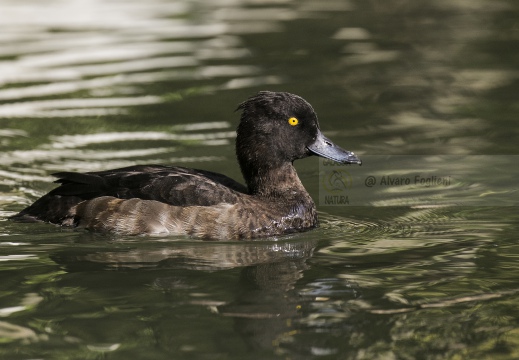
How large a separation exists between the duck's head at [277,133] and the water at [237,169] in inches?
28.9

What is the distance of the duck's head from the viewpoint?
30.6 ft

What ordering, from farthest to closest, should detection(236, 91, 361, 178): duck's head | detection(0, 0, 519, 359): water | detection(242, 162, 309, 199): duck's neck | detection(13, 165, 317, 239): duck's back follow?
1. detection(242, 162, 309, 199): duck's neck
2. detection(236, 91, 361, 178): duck's head
3. detection(13, 165, 317, 239): duck's back
4. detection(0, 0, 519, 359): water

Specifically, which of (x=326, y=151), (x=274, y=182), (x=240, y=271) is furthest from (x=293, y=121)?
(x=240, y=271)

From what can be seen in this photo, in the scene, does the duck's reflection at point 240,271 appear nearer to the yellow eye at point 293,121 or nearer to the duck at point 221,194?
the duck at point 221,194

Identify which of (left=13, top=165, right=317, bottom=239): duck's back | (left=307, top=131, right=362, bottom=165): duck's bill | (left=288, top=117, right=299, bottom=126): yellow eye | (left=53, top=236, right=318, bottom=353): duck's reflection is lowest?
(left=53, top=236, right=318, bottom=353): duck's reflection

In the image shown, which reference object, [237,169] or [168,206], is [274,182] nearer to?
[168,206]

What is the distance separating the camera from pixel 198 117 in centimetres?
1344

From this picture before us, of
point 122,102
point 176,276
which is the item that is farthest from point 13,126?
point 176,276

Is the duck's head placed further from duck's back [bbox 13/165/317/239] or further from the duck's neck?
duck's back [bbox 13/165/317/239]

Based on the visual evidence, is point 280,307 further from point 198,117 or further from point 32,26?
point 32,26

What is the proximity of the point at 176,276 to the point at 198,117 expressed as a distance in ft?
18.7

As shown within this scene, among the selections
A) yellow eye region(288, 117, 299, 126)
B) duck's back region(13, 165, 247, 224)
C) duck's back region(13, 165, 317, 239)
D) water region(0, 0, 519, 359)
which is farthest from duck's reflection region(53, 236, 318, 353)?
yellow eye region(288, 117, 299, 126)

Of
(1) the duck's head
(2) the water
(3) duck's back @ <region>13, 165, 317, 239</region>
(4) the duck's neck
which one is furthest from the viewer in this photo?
(4) the duck's neck

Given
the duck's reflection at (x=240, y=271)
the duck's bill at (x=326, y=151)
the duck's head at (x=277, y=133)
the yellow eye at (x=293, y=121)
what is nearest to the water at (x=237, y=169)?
the duck's reflection at (x=240, y=271)
